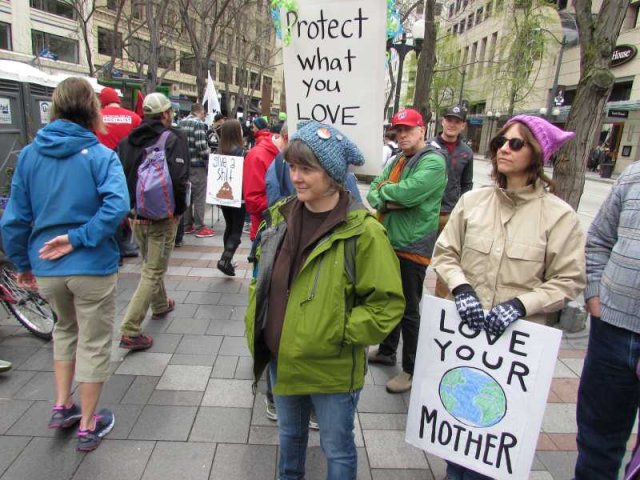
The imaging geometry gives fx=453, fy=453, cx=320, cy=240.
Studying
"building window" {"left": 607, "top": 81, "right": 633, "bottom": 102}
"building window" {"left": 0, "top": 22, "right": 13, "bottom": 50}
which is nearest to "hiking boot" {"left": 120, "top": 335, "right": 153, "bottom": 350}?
"building window" {"left": 607, "top": 81, "right": 633, "bottom": 102}

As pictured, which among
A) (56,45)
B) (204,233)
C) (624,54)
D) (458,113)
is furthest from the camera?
(56,45)

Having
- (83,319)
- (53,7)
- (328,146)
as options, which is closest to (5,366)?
(83,319)

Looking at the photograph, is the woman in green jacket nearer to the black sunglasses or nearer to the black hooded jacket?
the black sunglasses

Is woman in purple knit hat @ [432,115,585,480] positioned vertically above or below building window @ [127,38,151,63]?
below

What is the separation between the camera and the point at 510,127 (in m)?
2.00

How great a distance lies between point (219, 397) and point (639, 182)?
2680mm

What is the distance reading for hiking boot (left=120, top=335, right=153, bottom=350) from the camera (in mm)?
3586

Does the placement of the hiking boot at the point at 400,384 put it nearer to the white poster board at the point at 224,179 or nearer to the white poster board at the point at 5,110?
the white poster board at the point at 224,179

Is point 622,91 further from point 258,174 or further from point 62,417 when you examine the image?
point 62,417

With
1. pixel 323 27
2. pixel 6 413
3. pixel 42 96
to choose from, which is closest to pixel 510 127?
pixel 323 27

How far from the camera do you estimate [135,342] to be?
3.61m

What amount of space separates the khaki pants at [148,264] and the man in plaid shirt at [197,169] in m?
3.34

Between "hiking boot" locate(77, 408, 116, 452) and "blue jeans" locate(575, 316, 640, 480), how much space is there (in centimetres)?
254

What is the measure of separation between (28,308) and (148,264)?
108 centimetres
